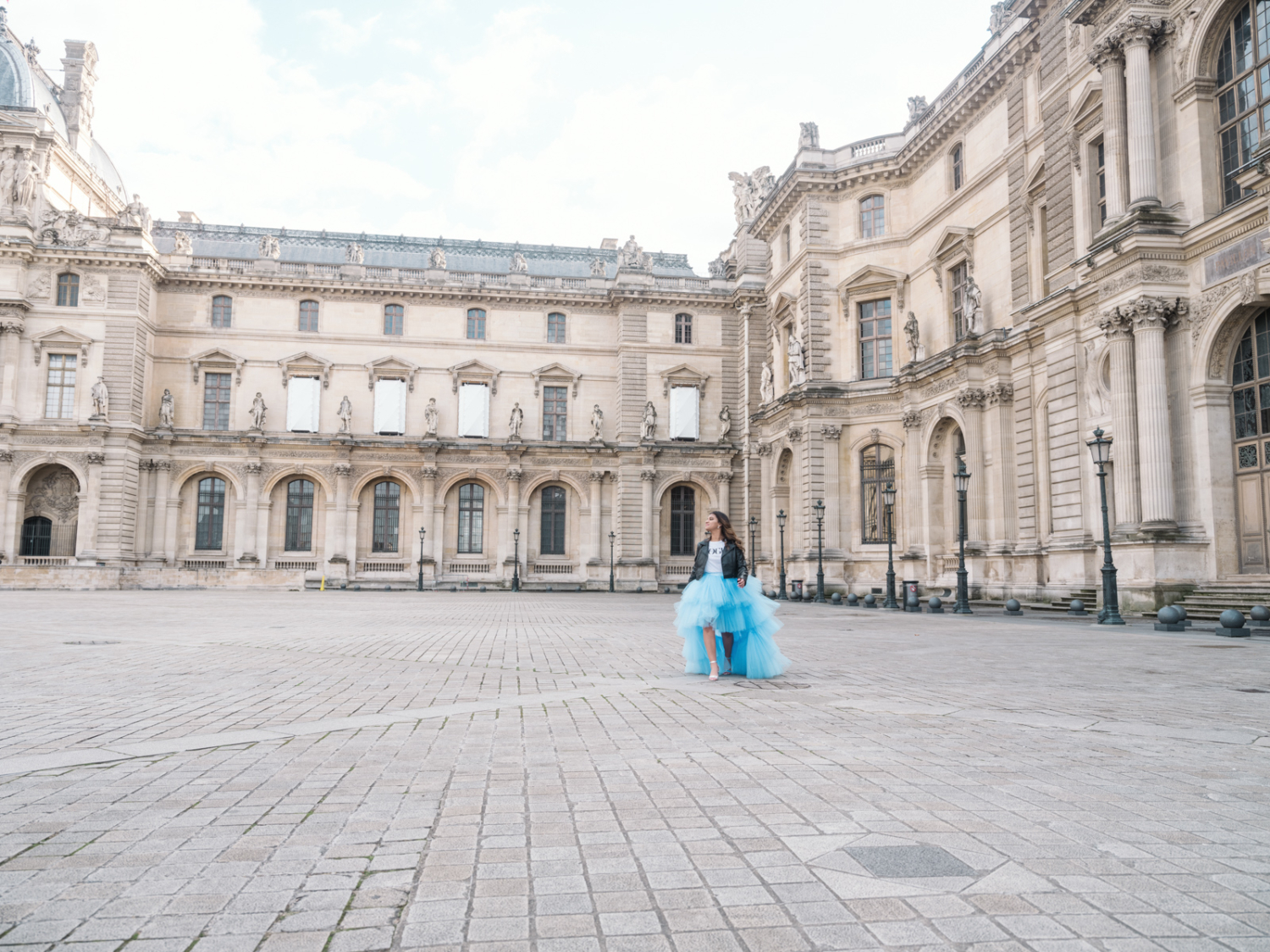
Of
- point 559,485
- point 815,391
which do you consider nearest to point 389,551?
point 559,485

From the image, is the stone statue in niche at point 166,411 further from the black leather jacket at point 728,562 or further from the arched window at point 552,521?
the black leather jacket at point 728,562

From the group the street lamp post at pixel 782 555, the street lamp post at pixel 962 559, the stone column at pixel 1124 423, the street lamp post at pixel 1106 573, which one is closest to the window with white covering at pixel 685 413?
the street lamp post at pixel 782 555

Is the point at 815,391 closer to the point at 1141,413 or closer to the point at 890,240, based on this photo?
the point at 890,240

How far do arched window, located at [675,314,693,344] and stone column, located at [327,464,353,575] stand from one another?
19187 mm

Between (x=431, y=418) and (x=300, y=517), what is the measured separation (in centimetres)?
869

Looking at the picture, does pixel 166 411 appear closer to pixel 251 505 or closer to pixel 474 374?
pixel 251 505

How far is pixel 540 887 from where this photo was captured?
3.39 m

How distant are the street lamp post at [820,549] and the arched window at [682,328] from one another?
59.5ft

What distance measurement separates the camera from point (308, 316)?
50.0 meters

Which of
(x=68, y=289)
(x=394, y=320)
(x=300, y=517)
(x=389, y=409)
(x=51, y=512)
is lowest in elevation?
(x=300, y=517)

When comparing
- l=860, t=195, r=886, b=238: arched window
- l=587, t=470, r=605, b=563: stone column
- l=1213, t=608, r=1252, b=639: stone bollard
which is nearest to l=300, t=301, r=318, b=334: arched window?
l=587, t=470, r=605, b=563: stone column

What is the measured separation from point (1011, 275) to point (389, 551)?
33.8 m

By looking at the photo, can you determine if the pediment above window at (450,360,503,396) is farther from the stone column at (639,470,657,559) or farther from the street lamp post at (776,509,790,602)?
the street lamp post at (776,509,790,602)

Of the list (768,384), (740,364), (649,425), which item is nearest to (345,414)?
(649,425)
